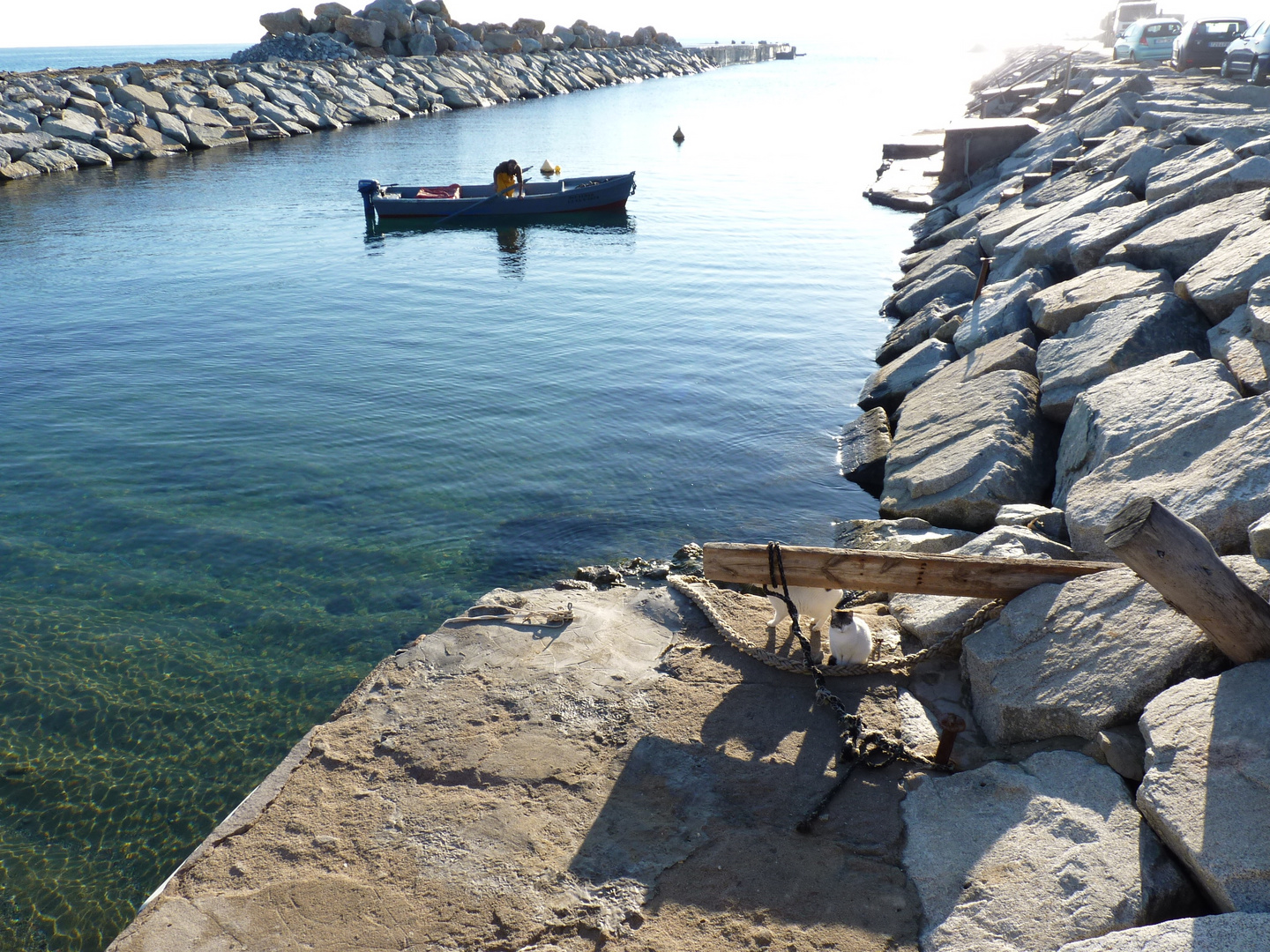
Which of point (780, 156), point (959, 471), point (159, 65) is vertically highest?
point (159, 65)

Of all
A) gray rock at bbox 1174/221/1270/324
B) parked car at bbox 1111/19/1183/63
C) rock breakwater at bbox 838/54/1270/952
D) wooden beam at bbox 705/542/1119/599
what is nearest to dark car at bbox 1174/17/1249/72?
parked car at bbox 1111/19/1183/63

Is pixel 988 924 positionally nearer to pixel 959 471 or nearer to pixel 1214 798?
pixel 1214 798

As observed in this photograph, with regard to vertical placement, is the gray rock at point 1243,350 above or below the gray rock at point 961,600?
above

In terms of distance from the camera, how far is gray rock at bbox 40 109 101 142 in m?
36.7

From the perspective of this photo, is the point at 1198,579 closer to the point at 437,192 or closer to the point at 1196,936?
the point at 1196,936

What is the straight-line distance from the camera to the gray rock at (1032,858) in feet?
13.2

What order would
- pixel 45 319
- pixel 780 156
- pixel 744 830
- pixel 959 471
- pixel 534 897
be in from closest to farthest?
1. pixel 534 897
2. pixel 744 830
3. pixel 959 471
4. pixel 45 319
5. pixel 780 156

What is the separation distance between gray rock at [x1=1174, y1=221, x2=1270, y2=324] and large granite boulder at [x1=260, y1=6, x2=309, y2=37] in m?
72.4

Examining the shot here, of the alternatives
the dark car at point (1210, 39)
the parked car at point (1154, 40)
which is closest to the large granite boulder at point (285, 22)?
the parked car at point (1154, 40)

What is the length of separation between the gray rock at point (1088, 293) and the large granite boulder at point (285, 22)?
70655mm

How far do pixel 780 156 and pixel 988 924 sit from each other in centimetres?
4047

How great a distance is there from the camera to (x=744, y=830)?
4973mm

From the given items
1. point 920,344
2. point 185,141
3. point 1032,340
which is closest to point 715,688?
point 1032,340

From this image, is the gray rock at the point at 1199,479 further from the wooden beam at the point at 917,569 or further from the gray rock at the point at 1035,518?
the wooden beam at the point at 917,569
